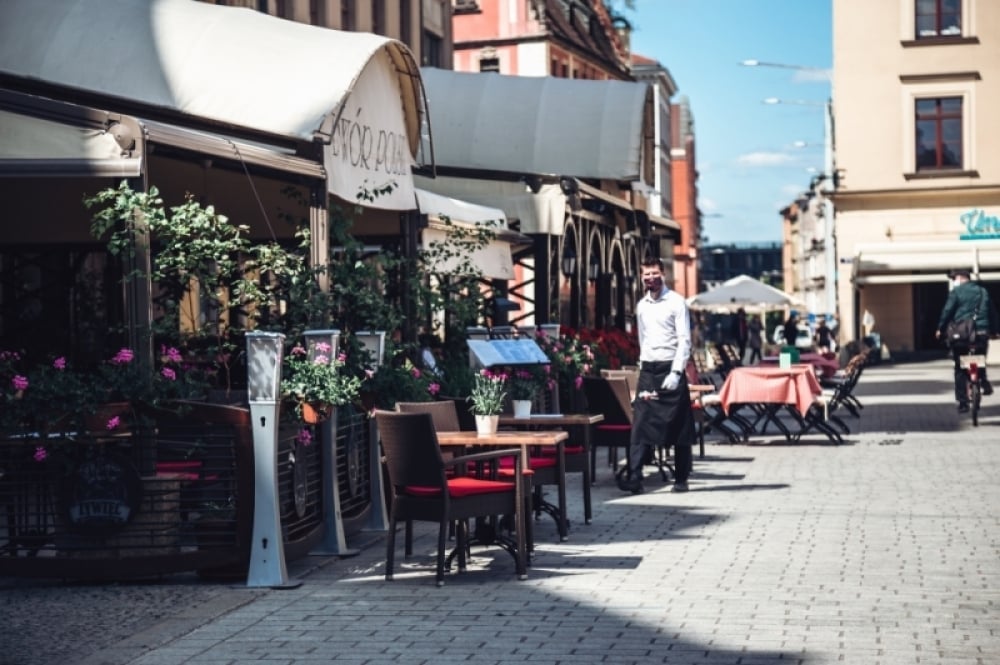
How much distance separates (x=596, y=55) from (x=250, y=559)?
5936 cm

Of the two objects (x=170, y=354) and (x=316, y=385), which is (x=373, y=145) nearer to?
(x=316, y=385)

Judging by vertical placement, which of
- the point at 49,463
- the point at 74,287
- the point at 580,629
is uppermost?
the point at 74,287

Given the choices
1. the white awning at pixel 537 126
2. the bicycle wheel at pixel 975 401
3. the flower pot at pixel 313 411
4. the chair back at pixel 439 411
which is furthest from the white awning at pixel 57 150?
the white awning at pixel 537 126

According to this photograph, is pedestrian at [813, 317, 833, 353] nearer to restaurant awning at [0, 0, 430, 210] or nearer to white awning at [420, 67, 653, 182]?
white awning at [420, 67, 653, 182]

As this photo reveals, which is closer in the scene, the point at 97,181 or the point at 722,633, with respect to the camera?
the point at 722,633

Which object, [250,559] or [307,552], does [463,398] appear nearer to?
[307,552]

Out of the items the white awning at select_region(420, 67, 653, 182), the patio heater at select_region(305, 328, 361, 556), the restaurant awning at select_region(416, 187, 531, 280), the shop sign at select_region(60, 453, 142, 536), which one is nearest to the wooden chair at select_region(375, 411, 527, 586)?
the patio heater at select_region(305, 328, 361, 556)

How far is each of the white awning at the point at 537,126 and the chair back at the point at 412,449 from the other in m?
16.5

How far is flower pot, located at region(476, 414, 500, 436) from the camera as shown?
36.3 feet

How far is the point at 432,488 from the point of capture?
975cm

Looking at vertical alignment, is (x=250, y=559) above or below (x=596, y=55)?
below

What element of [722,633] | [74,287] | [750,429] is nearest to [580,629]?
[722,633]

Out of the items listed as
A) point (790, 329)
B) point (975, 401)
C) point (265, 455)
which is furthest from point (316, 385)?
point (790, 329)

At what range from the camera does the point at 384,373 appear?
40.3 ft
